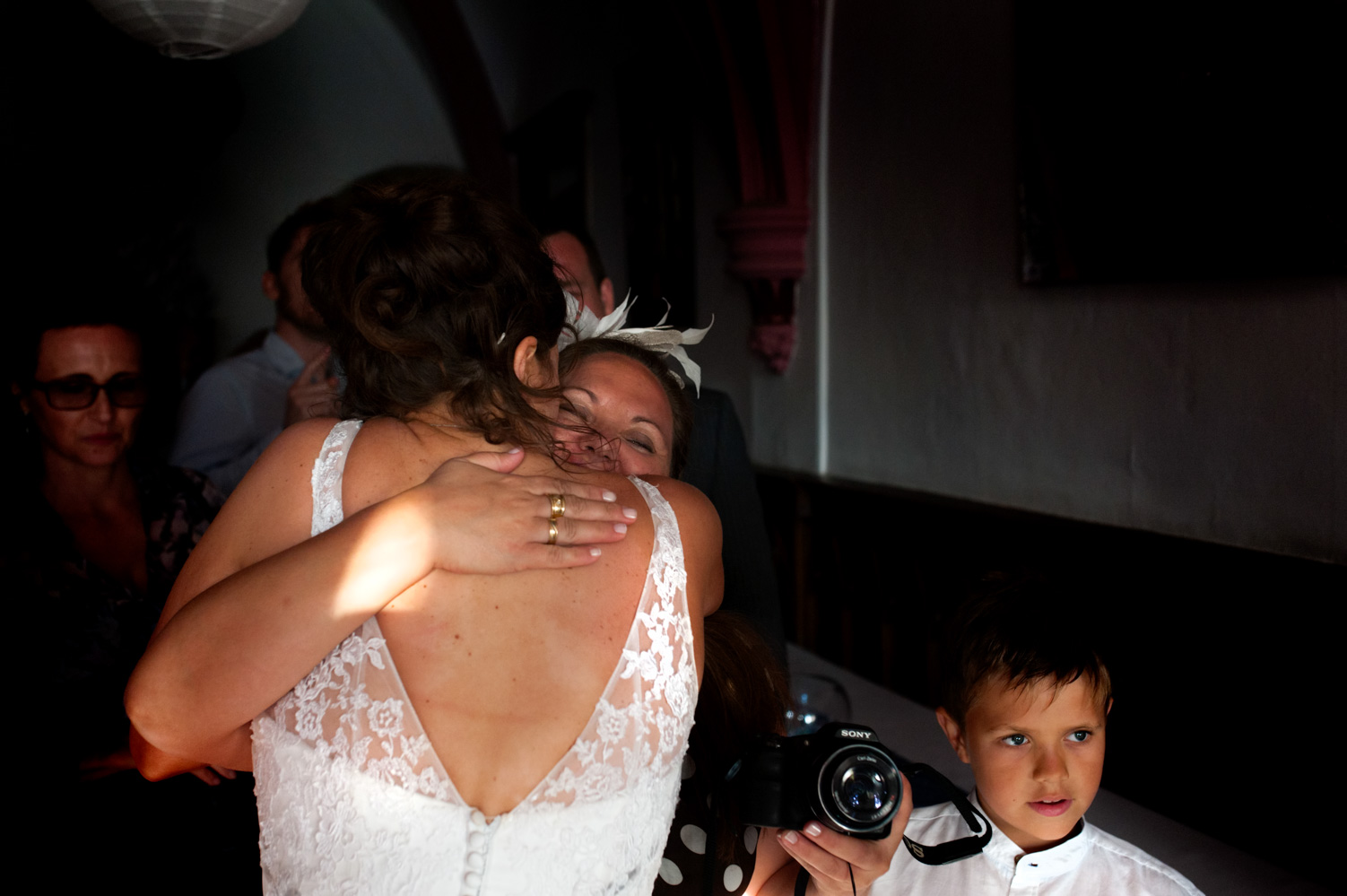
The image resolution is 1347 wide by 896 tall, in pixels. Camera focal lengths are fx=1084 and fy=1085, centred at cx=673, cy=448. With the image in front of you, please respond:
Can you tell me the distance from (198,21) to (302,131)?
4097 millimetres

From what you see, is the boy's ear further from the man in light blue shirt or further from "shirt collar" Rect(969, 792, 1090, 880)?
the man in light blue shirt

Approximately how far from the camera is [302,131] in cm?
689

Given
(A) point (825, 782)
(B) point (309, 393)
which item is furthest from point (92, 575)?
(A) point (825, 782)

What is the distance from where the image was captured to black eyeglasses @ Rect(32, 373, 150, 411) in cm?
242

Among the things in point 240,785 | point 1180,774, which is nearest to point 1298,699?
point 1180,774

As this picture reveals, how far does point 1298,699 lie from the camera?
6.91 ft

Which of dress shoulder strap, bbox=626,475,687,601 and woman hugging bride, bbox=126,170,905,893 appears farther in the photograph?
dress shoulder strap, bbox=626,475,687,601

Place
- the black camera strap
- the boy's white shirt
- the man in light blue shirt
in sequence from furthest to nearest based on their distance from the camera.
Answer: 1. the man in light blue shirt
2. the boy's white shirt
3. the black camera strap

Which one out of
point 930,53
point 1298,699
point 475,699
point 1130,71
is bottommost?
point 1298,699

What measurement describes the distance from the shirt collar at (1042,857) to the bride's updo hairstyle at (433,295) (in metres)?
1.03

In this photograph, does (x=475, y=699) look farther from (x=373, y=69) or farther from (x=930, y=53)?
(x=373, y=69)

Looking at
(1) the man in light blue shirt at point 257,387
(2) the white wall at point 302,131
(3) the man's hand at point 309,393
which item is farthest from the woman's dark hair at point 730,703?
(2) the white wall at point 302,131

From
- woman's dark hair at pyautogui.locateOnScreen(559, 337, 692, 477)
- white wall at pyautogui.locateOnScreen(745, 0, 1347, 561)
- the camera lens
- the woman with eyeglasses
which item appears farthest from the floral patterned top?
white wall at pyautogui.locateOnScreen(745, 0, 1347, 561)

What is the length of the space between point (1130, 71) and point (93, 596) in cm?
253
